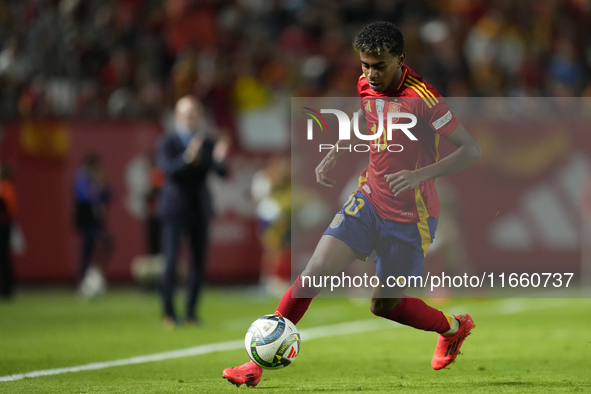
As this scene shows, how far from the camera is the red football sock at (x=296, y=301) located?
222 inches

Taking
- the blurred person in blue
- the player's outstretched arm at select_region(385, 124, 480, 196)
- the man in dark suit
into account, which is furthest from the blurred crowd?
the player's outstretched arm at select_region(385, 124, 480, 196)

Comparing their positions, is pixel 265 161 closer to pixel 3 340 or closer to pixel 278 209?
pixel 278 209

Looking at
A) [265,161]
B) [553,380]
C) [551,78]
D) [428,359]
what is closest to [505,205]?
[551,78]

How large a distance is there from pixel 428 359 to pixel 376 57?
115 inches

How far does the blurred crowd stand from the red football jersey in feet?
31.1

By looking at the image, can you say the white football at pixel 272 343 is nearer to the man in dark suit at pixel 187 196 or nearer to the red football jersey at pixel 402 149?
the red football jersey at pixel 402 149

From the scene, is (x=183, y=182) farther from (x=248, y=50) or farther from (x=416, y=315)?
(x=248, y=50)

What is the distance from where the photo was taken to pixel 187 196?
9.97 meters

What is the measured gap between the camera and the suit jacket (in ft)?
32.3

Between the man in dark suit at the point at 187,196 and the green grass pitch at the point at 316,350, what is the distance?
49cm

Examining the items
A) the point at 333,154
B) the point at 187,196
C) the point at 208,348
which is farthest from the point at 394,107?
the point at 187,196

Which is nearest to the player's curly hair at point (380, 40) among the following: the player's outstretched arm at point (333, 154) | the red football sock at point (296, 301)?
the player's outstretched arm at point (333, 154)

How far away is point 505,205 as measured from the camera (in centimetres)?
1457

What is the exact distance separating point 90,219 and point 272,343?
9234 millimetres
